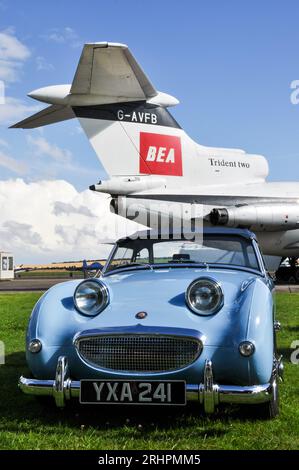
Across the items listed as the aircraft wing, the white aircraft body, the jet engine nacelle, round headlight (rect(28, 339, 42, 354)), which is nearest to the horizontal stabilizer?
the white aircraft body

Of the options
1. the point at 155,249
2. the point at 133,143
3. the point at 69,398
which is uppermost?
the point at 133,143

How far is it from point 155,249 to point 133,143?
525 inches

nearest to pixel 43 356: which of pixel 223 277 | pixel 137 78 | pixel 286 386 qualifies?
pixel 223 277

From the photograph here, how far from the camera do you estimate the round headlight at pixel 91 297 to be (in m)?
3.98

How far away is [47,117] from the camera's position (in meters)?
19.5

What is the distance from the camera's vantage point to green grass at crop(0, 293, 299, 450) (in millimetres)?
3410

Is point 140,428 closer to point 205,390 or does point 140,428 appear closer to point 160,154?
point 205,390

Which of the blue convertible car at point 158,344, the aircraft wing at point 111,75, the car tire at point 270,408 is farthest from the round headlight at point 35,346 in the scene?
the aircraft wing at point 111,75

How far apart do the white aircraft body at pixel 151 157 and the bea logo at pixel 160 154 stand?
35 millimetres

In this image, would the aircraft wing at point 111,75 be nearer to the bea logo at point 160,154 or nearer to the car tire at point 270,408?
the bea logo at point 160,154

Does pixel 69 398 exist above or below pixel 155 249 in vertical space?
below
